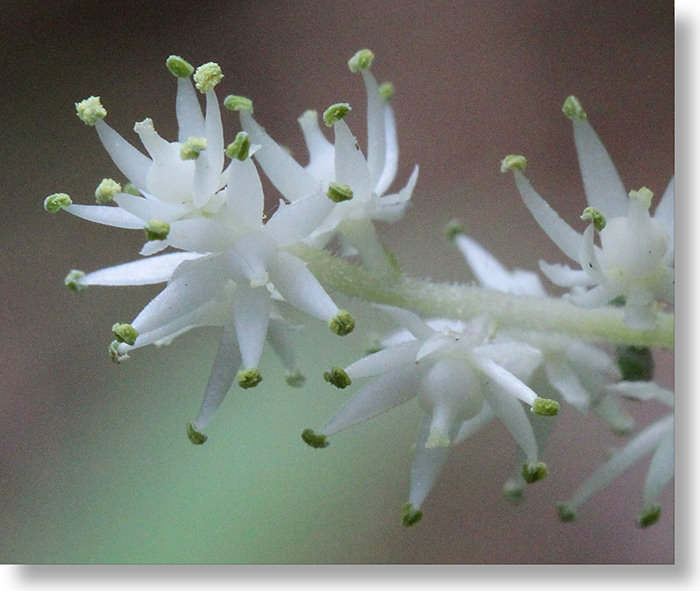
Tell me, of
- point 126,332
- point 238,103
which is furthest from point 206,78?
point 126,332

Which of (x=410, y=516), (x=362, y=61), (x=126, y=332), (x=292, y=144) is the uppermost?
(x=292, y=144)

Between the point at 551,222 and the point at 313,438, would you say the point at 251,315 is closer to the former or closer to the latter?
the point at 313,438

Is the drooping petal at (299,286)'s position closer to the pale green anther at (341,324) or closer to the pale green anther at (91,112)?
the pale green anther at (341,324)

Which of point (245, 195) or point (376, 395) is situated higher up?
point (245, 195)

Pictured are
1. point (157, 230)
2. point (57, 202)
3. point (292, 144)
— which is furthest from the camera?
point (292, 144)

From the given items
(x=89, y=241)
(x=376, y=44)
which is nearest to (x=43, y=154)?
(x=89, y=241)

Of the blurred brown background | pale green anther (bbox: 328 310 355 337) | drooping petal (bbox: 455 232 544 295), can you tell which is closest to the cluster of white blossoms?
pale green anther (bbox: 328 310 355 337)
